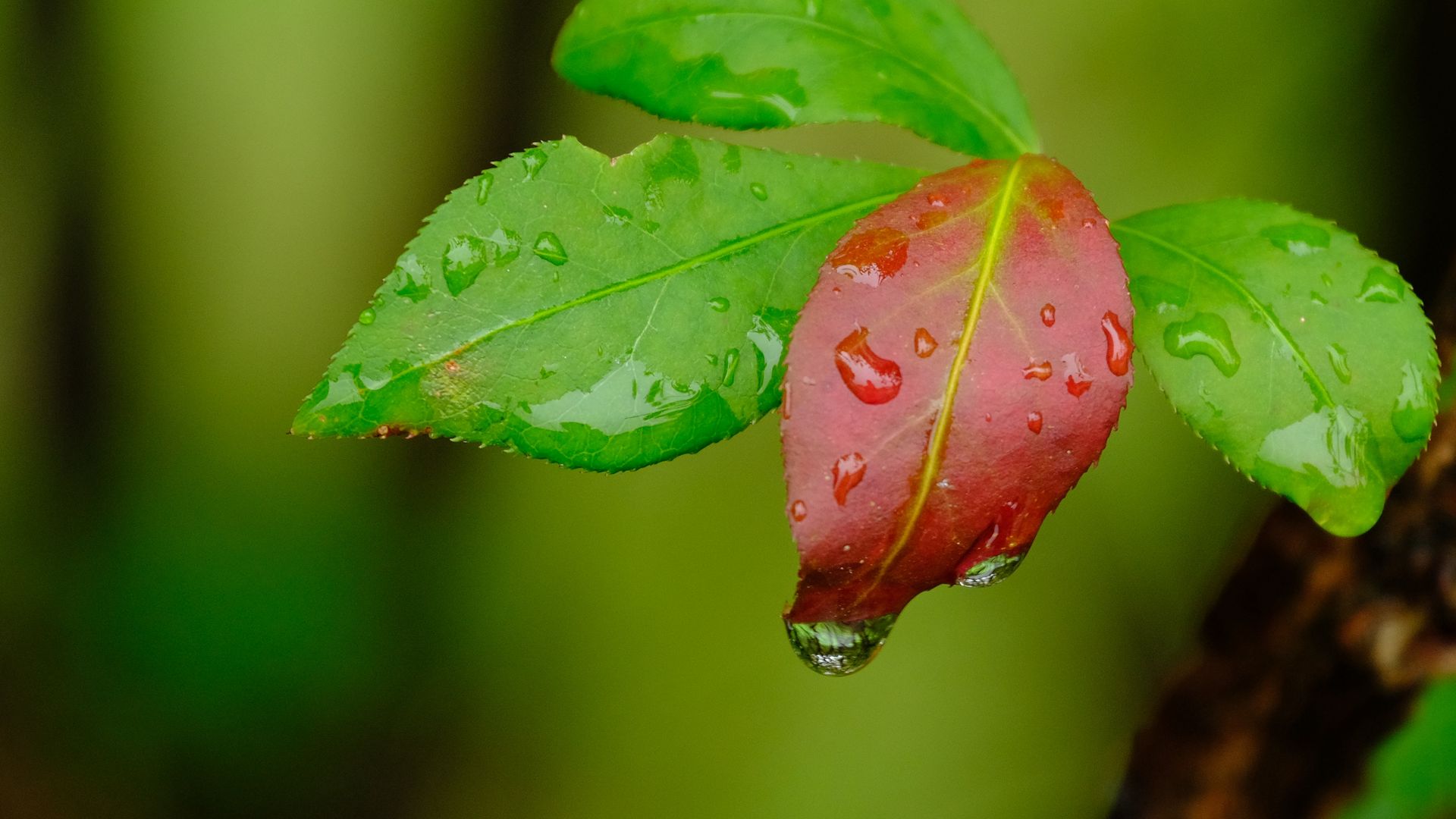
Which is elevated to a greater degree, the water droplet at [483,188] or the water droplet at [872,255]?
the water droplet at [483,188]

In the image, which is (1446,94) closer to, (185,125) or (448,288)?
(448,288)

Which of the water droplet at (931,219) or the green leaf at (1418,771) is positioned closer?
the water droplet at (931,219)

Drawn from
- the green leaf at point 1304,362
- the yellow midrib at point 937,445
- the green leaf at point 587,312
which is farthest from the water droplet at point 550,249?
the green leaf at point 1304,362

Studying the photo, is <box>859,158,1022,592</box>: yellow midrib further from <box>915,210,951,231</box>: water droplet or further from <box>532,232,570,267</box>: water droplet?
<box>532,232,570,267</box>: water droplet

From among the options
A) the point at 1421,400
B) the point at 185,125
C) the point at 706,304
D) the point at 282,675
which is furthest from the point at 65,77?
the point at 1421,400

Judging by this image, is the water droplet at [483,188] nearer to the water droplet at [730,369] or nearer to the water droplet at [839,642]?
the water droplet at [730,369]

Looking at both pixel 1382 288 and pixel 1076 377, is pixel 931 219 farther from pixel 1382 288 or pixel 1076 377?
pixel 1382 288

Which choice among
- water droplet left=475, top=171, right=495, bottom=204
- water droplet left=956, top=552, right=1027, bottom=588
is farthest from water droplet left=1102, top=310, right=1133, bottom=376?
water droplet left=475, top=171, right=495, bottom=204
